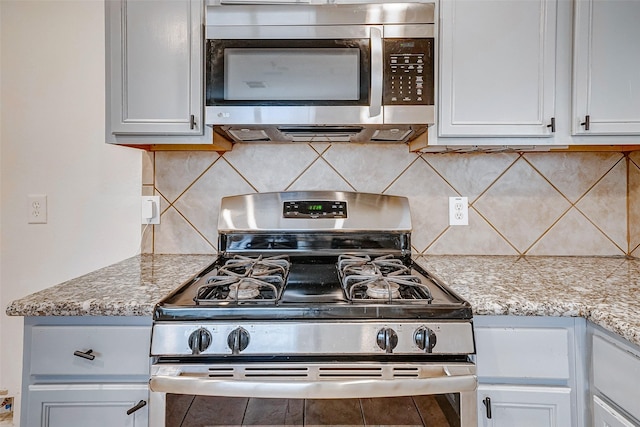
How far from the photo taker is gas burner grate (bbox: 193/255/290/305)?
1000mm

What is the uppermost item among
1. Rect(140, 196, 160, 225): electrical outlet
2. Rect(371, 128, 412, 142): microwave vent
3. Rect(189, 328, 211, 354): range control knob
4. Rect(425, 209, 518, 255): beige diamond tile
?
Rect(371, 128, 412, 142): microwave vent

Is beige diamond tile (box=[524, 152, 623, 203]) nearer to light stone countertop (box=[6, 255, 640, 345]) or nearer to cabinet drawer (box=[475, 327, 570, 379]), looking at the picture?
light stone countertop (box=[6, 255, 640, 345])

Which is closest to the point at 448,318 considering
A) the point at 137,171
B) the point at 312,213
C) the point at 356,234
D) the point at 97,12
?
the point at 356,234

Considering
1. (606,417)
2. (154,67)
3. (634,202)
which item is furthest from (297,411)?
(634,202)

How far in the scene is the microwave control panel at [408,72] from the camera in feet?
4.23

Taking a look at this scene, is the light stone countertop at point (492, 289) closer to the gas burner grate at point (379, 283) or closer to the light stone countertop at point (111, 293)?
the light stone countertop at point (111, 293)

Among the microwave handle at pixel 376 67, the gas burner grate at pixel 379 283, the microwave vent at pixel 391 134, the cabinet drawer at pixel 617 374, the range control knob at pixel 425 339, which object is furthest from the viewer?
the microwave vent at pixel 391 134

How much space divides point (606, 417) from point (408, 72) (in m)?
1.11

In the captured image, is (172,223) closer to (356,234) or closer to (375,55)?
(356,234)

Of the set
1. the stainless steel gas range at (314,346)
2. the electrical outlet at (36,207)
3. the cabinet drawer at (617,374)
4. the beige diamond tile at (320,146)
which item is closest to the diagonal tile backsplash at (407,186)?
the beige diamond tile at (320,146)

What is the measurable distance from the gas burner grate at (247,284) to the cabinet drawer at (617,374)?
2.63ft

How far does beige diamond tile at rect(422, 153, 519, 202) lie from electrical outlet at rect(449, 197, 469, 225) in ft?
0.11

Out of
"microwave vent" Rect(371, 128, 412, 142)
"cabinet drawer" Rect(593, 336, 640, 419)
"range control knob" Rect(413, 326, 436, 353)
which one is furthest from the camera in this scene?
"microwave vent" Rect(371, 128, 412, 142)

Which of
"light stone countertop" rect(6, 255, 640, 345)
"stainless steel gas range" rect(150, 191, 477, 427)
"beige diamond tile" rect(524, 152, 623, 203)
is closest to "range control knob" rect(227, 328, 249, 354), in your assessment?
"stainless steel gas range" rect(150, 191, 477, 427)
